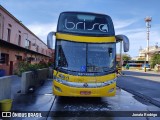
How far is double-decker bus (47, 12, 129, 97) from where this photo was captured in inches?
436

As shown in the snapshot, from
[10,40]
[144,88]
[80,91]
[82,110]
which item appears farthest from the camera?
[10,40]

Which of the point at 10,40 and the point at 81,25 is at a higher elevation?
the point at 10,40

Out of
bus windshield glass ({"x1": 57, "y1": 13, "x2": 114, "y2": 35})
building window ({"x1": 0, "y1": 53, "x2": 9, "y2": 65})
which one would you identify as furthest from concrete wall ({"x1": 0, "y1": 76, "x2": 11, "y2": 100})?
building window ({"x1": 0, "y1": 53, "x2": 9, "y2": 65})

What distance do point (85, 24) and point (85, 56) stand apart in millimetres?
1546

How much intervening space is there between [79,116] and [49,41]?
3879 mm

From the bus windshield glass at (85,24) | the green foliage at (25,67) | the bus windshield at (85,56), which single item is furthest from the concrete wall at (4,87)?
the green foliage at (25,67)

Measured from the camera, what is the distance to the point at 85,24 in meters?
12.0

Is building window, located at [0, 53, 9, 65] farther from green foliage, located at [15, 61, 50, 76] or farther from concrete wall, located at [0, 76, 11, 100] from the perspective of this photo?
concrete wall, located at [0, 76, 11, 100]

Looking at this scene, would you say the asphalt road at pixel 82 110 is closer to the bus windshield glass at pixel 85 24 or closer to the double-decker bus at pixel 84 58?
the double-decker bus at pixel 84 58

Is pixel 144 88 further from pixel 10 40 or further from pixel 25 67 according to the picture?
pixel 10 40

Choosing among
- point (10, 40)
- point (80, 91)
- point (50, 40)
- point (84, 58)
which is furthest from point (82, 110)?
point (10, 40)

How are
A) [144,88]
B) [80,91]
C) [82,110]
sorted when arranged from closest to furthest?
[82,110], [80,91], [144,88]

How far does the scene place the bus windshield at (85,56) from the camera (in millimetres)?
11352

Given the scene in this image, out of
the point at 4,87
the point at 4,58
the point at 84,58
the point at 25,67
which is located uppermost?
the point at 4,58
